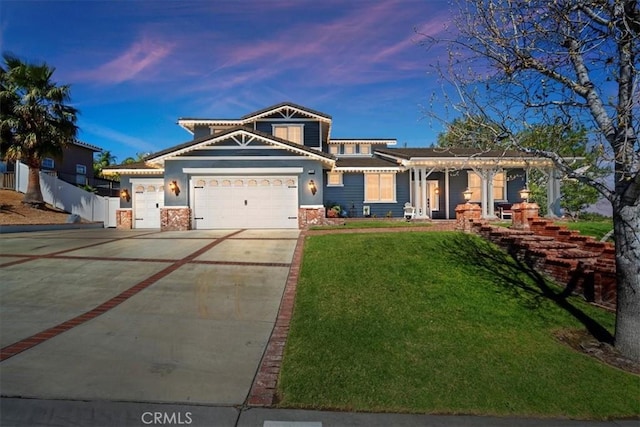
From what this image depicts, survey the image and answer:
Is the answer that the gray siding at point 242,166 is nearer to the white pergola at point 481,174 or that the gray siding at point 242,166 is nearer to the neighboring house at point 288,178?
the neighboring house at point 288,178

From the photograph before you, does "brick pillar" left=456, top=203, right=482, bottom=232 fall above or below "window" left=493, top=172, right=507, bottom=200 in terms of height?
below

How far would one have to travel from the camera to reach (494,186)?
66.6 feet

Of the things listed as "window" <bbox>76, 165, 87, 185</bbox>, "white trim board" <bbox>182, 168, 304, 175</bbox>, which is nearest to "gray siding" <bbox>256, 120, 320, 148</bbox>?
"white trim board" <bbox>182, 168, 304, 175</bbox>

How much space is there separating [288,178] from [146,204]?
921 centimetres

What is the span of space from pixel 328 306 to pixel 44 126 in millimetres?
21695

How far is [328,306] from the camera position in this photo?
6.32 metres

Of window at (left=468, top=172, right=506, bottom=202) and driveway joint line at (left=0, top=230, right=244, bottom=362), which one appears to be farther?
window at (left=468, top=172, right=506, bottom=202)

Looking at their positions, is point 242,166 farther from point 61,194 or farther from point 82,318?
point 61,194

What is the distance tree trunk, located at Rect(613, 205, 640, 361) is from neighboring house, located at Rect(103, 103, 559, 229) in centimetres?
812

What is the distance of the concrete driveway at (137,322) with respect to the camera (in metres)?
3.99

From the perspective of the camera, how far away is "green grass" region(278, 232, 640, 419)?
3924 millimetres

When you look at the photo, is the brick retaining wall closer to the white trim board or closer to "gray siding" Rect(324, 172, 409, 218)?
the white trim board

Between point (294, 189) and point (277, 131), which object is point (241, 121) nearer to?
point (277, 131)

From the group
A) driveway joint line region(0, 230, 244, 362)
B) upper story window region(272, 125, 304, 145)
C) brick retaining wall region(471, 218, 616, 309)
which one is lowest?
driveway joint line region(0, 230, 244, 362)
